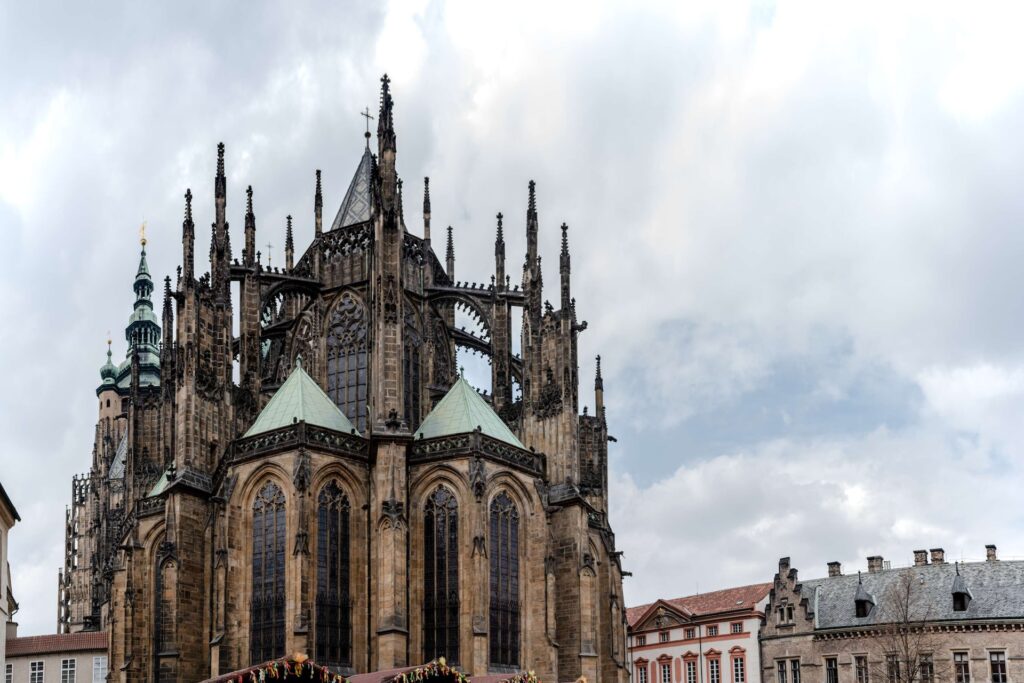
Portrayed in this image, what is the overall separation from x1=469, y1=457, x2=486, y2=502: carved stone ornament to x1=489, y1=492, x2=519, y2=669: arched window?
4.16 ft

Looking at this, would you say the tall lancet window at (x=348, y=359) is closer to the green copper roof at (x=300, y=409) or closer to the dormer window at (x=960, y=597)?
the green copper roof at (x=300, y=409)

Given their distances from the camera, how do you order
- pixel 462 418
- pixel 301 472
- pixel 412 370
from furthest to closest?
pixel 412 370 → pixel 462 418 → pixel 301 472

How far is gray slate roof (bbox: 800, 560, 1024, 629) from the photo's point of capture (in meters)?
65.0

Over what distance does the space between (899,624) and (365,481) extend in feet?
99.4

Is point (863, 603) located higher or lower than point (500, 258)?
lower

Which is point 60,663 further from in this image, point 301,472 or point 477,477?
point 477,477

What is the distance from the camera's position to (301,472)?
4378 cm

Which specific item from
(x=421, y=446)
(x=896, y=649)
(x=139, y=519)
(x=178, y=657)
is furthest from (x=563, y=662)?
(x=896, y=649)

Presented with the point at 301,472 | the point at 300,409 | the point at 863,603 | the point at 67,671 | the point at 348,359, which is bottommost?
the point at 67,671

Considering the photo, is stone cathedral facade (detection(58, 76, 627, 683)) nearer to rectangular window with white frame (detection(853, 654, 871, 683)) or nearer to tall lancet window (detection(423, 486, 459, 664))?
tall lancet window (detection(423, 486, 459, 664))

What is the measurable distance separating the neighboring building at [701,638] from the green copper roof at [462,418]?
30.4 m

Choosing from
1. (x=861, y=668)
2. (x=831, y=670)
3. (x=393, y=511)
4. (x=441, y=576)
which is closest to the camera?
(x=393, y=511)

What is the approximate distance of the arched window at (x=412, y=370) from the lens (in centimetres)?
5278

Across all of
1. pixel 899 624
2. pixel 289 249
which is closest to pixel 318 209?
pixel 289 249
